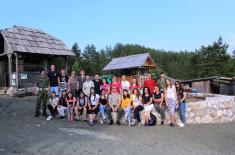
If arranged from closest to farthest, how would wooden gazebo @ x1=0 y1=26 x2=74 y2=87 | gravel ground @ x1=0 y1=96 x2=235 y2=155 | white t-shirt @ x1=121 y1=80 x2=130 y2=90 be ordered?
1. gravel ground @ x1=0 y1=96 x2=235 y2=155
2. white t-shirt @ x1=121 y1=80 x2=130 y2=90
3. wooden gazebo @ x1=0 y1=26 x2=74 y2=87

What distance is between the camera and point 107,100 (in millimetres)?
11477

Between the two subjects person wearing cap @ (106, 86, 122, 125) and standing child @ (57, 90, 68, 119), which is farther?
standing child @ (57, 90, 68, 119)

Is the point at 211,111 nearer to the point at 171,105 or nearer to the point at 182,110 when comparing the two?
the point at 182,110

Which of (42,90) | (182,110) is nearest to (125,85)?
(182,110)

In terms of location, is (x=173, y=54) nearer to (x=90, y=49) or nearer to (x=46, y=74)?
(x=90, y=49)

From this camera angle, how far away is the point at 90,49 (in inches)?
3110

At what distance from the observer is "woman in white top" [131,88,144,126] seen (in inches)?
439

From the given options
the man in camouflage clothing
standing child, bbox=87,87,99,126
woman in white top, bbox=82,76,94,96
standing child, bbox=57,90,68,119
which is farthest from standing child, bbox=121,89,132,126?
the man in camouflage clothing

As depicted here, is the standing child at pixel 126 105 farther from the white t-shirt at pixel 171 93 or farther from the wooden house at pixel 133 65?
the wooden house at pixel 133 65

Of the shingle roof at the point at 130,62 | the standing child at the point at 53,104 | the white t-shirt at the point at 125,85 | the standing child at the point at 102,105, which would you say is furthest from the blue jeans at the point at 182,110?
the shingle roof at the point at 130,62

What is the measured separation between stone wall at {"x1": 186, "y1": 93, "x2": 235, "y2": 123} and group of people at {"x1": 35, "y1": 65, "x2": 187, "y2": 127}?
0.82 meters

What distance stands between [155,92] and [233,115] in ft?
14.5

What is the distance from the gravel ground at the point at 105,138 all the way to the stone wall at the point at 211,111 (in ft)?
2.06

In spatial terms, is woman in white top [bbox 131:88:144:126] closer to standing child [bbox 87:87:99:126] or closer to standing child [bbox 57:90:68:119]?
standing child [bbox 87:87:99:126]
